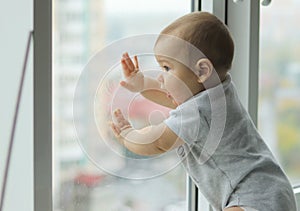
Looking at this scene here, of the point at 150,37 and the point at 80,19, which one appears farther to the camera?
the point at 80,19

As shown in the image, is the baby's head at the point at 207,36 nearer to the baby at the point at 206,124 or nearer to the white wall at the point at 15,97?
the baby at the point at 206,124

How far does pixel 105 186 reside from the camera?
1116 millimetres

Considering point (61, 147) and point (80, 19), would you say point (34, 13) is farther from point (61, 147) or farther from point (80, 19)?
point (61, 147)

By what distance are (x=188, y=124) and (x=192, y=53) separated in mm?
112

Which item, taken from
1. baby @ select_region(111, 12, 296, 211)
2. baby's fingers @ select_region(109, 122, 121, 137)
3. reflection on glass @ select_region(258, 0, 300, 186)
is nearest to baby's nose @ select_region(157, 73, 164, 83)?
baby @ select_region(111, 12, 296, 211)

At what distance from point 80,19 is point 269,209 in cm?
48

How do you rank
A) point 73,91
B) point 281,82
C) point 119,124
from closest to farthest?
point 119,124
point 73,91
point 281,82

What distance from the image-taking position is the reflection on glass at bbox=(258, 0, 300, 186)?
142cm

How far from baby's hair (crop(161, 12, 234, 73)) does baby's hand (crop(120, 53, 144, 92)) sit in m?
0.08

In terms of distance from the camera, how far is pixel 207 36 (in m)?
0.90

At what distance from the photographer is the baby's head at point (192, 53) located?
89cm

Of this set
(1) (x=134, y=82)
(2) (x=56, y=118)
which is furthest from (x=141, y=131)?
(2) (x=56, y=118)

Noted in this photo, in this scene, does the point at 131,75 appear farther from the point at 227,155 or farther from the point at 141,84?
the point at 227,155

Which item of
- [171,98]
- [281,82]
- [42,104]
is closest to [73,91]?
[42,104]
